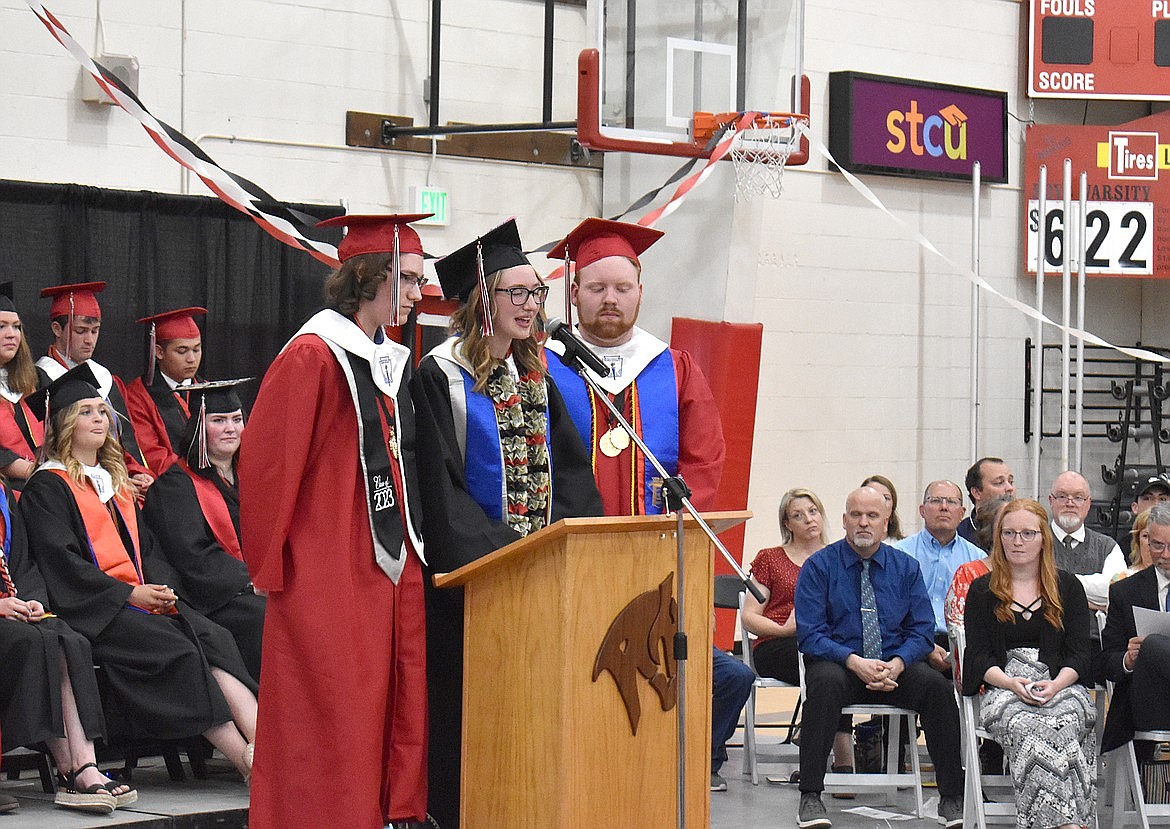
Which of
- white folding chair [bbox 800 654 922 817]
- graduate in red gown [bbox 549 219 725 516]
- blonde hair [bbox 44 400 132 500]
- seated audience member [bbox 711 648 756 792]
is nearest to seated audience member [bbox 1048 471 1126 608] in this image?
white folding chair [bbox 800 654 922 817]

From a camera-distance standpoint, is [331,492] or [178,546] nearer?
[331,492]

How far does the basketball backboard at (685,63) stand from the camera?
24.8 feet

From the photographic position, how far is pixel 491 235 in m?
3.88

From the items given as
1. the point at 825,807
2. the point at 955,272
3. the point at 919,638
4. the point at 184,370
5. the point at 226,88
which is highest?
the point at 226,88

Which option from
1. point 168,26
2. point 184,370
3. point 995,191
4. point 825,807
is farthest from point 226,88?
point 995,191

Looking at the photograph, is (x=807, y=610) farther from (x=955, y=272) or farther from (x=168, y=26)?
(x=955, y=272)

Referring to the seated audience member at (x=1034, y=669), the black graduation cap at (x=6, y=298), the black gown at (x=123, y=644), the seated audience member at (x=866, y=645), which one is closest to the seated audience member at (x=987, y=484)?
the seated audience member at (x=866, y=645)

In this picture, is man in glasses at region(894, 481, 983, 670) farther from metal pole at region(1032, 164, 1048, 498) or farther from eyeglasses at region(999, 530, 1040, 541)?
metal pole at region(1032, 164, 1048, 498)

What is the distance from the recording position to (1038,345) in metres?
9.34

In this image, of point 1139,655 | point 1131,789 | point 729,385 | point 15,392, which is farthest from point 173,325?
point 1131,789

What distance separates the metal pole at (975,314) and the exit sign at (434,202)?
3.27 meters

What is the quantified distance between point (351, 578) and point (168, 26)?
14.4 feet

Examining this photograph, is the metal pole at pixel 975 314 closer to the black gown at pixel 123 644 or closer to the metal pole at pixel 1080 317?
the metal pole at pixel 1080 317

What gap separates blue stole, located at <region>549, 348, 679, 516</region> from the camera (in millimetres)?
4414
